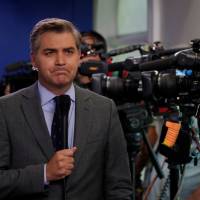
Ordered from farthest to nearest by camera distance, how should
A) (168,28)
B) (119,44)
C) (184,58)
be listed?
(119,44) < (168,28) < (184,58)

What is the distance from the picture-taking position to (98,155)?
5.10 feet

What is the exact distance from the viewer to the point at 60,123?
1442 mm

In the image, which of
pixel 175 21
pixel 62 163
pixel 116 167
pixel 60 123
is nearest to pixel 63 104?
pixel 60 123

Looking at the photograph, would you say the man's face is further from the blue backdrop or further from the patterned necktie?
the blue backdrop

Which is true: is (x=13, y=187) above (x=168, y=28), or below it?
below

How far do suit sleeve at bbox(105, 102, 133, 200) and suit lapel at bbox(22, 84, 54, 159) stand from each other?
8.2 inches

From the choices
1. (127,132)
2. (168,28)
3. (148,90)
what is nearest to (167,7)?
(168,28)

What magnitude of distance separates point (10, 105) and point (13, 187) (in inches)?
10.2

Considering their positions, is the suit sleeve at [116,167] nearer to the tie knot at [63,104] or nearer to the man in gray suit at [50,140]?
the man in gray suit at [50,140]

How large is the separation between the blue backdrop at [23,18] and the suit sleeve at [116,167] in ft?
11.8

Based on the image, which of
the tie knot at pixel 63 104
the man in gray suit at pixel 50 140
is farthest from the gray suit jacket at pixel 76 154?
the tie knot at pixel 63 104

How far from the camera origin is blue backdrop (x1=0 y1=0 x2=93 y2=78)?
5113mm

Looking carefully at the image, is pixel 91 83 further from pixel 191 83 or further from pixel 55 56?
pixel 55 56

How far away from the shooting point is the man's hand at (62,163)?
4.53 feet
